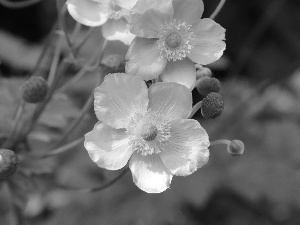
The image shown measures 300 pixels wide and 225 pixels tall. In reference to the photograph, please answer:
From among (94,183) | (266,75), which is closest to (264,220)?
(94,183)

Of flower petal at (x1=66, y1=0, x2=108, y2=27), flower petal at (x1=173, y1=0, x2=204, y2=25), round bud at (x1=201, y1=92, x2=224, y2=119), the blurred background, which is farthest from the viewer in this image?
the blurred background

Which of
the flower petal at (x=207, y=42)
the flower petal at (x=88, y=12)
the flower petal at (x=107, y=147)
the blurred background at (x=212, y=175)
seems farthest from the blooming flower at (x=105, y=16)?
the blurred background at (x=212, y=175)

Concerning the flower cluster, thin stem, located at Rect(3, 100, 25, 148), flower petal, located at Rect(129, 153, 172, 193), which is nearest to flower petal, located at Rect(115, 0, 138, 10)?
the flower cluster

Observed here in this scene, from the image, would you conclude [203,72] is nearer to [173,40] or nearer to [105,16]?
[173,40]

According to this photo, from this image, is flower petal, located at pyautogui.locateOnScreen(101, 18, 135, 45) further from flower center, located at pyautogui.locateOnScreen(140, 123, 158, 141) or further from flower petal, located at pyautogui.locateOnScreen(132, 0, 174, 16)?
flower center, located at pyautogui.locateOnScreen(140, 123, 158, 141)

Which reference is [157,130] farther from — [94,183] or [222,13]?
[222,13]

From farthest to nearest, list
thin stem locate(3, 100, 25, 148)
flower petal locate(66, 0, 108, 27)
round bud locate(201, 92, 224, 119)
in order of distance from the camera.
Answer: thin stem locate(3, 100, 25, 148)
flower petal locate(66, 0, 108, 27)
round bud locate(201, 92, 224, 119)

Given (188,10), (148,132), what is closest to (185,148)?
(148,132)
